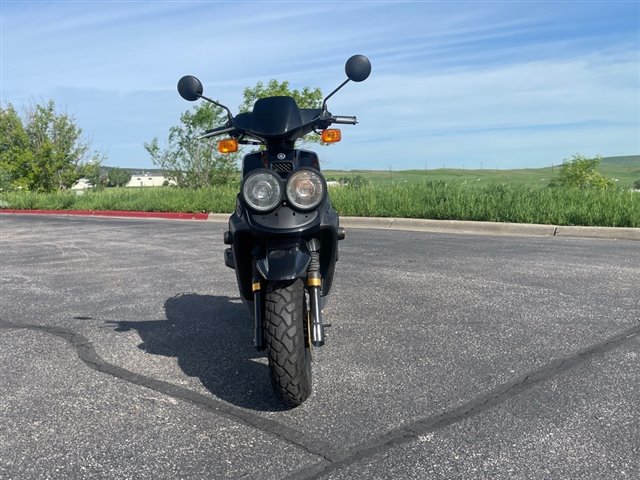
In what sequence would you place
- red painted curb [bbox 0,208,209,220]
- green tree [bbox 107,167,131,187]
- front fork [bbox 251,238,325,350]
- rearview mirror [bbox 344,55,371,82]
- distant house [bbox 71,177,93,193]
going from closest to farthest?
front fork [bbox 251,238,325,350] → rearview mirror [bbox 344,55,371,82] → red painted curb [bbox 0,208,209,220] → distant house [bbox 71,177,93,193] → green tree [bbox 107,167,131,187]

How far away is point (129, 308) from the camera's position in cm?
612

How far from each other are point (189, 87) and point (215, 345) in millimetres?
1908

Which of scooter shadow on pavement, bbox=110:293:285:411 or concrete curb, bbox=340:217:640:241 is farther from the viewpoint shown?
concrete curb, bbox=340:217:640:241

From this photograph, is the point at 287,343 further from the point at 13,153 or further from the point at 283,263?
the point at 13,153

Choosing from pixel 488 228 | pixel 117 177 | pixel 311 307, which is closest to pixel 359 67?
pixel 311 307

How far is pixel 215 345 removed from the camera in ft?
15.7

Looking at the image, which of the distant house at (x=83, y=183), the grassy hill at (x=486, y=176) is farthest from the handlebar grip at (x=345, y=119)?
the distant house at (x=83, y=183)

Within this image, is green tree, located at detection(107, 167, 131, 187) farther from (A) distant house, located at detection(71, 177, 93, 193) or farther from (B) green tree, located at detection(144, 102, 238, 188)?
(B) green tree, located at detection(144, 102, 238, 188)

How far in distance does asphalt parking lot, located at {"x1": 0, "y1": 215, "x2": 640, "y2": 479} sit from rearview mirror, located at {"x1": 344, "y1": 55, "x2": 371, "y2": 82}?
1.92 meters

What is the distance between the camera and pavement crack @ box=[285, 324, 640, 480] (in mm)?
2830

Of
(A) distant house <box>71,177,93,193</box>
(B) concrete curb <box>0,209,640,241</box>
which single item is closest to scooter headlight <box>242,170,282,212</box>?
(B) concrete curb <box>0,209,640,241</box>

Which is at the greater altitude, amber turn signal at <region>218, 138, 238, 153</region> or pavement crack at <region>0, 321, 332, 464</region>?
amber turn signal at <region>218, 138, 238, 153</region>

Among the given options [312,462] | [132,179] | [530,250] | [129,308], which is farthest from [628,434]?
[132,179]

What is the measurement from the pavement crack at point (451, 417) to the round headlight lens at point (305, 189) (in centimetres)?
130
